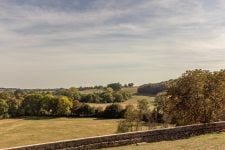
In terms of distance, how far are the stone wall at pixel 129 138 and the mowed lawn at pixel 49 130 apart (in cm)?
6340

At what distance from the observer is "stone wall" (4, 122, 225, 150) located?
2364 centimetres

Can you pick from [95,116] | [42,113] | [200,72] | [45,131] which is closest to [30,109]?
[42,113]

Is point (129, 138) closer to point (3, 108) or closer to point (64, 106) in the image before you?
point (64, 106)

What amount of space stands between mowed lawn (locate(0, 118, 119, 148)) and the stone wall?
63402 mm

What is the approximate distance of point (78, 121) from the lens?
129 metres

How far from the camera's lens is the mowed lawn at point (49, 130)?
96850 mm

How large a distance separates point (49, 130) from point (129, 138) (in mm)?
88252

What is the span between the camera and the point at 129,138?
86.6 ft

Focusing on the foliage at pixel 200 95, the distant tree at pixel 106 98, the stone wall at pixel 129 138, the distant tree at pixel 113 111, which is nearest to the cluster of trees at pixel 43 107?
the distant tree at pixel 113 111

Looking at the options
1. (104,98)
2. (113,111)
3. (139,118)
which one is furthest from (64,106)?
(139,118)

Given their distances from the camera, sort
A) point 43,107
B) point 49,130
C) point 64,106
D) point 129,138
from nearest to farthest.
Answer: point 129,138 < point 49,130 < point 64,106 < point 43,107

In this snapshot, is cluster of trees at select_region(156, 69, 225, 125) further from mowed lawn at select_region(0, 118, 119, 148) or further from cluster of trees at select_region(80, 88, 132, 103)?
cluster of trees at select_region(80, 88, 132, 103)

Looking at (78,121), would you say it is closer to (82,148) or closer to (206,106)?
(206,106)

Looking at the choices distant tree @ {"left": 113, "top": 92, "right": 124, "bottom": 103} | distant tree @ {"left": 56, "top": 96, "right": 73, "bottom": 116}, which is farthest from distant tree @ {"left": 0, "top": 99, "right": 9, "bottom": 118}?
distant tree @ {"left": 113, "top": 92, "right": 124, "bottom": 103}
